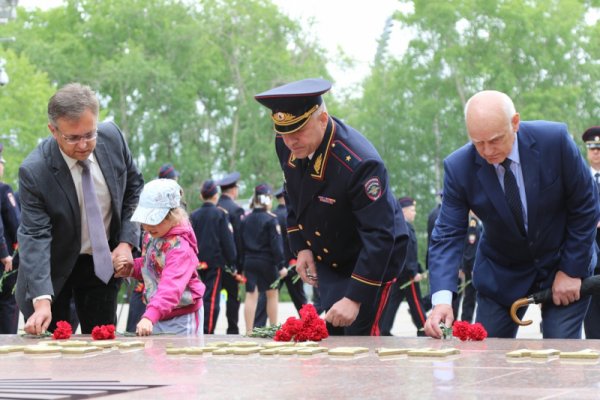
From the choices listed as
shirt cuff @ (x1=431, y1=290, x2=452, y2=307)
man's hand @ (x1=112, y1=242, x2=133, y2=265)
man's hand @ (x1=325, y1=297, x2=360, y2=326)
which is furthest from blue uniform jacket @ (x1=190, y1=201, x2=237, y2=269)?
shirt cuff @ (x1=431, y1=290, x2=452, y2=307)

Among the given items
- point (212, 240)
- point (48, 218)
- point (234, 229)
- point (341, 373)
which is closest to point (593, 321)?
point (48, 218)

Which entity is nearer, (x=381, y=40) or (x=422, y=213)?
(x=422, y=213)

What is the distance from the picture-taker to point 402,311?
25.5m

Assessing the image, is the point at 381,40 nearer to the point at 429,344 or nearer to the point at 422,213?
the point at 422,213

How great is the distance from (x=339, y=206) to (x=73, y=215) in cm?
155

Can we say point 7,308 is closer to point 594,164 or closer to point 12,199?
point 12,199

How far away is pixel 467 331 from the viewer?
549cm

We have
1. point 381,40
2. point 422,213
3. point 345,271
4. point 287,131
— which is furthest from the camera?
point 381,40

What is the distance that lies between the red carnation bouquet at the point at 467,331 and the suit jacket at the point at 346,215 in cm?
74

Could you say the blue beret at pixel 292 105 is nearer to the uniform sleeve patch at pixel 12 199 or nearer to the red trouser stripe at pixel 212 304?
the uniform sleeve patch at pixel 12 199

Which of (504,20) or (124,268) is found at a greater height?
(504,20)

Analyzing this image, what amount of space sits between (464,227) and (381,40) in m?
45.6

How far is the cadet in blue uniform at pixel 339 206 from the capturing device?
20.1ft

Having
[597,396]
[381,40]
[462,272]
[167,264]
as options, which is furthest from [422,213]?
[597,396]
